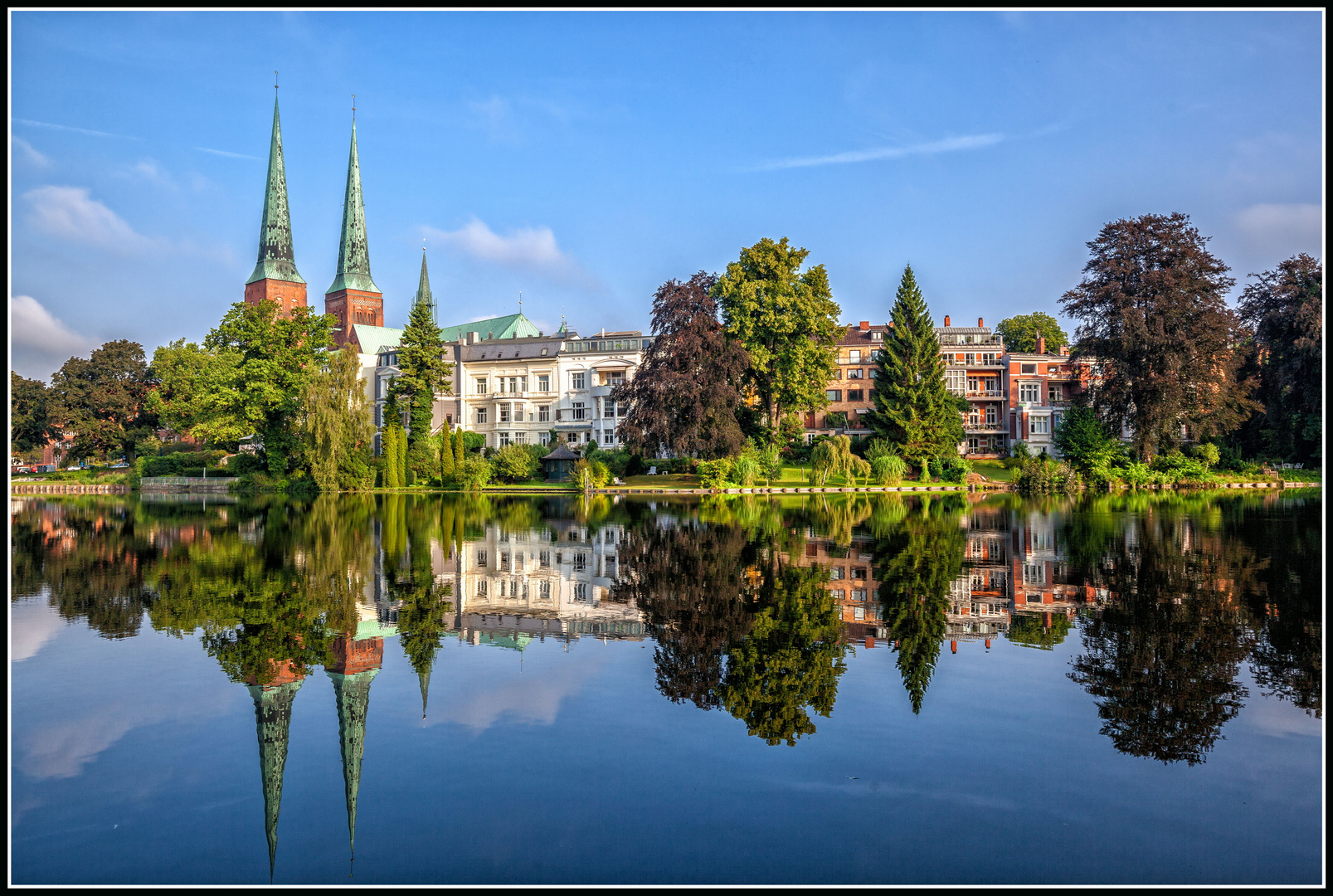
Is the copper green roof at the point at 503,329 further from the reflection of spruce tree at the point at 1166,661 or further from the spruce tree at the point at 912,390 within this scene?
the reflection of spruce tree at the point at 1166,661

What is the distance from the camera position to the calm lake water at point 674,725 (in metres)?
5.17

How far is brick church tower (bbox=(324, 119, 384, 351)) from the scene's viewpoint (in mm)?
99750

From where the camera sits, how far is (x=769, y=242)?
52.2m

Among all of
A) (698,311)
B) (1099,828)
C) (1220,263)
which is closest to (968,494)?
(698,311)

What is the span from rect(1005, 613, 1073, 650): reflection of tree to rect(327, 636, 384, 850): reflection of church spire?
6.94 meters

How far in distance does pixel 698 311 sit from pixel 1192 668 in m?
43.3

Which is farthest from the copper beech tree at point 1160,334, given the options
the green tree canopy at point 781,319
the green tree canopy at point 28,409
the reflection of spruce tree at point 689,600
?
the green tree canopy at point 28,409

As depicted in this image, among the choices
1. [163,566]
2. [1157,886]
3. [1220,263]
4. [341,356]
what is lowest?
[1157,886]

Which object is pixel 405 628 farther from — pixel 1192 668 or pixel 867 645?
pixel 1192 668

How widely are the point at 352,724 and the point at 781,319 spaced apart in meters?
45.8

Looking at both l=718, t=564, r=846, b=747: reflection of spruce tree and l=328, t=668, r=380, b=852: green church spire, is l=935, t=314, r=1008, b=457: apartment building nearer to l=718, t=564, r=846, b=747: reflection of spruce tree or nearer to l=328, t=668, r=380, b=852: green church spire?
l=718, t=564, r=846, b=747: reflection of spruce tree

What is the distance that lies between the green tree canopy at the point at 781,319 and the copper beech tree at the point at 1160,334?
48.7ft

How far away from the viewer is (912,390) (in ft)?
186

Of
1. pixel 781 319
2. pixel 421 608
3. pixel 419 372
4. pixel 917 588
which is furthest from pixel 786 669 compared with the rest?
pixel 419 372
